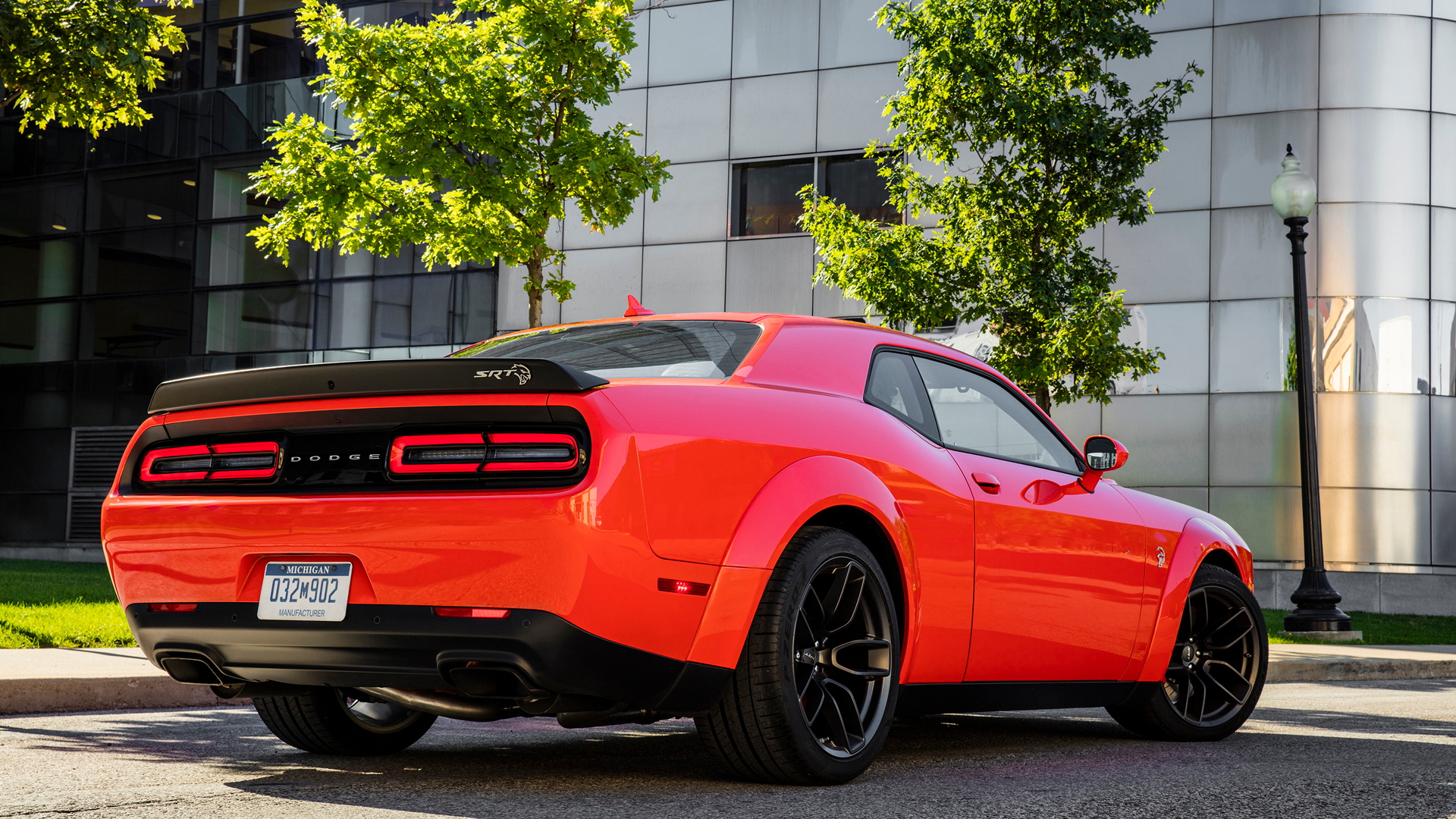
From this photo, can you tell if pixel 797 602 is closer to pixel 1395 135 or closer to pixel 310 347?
pixel 1395 135

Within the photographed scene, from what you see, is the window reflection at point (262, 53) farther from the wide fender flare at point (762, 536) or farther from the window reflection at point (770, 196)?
the wide fender flare at point (762, 536)

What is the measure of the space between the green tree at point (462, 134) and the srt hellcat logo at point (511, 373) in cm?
862

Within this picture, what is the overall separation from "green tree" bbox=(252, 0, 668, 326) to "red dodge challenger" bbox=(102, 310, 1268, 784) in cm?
744

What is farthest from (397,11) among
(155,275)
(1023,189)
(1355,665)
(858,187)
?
(1355,665)

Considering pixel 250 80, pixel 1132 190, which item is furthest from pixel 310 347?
pixel 1132 190

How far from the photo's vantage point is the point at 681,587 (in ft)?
13.0

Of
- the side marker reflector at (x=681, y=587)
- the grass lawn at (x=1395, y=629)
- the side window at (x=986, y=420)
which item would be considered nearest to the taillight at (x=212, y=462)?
the side marker reflector at (x=681, y=587)

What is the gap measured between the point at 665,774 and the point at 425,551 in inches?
53.8

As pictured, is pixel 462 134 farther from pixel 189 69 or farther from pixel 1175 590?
pixel 189 69

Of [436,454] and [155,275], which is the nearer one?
[436,454]

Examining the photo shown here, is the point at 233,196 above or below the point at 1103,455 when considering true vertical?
above

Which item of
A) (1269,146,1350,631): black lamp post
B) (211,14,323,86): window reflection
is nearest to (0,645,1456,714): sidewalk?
(1269,146,1350,631): black lamp post

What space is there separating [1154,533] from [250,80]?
84.0 ft

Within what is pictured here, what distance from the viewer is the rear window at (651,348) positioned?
180 inches
